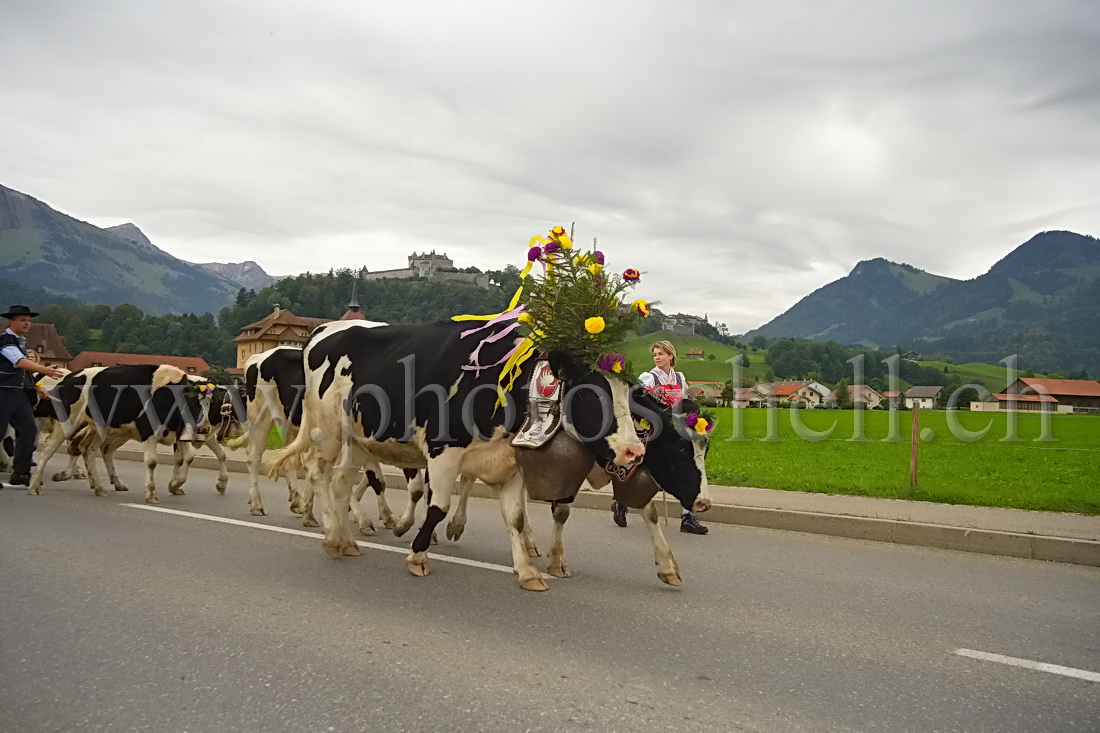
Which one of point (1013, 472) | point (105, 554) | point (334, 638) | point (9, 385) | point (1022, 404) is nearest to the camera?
point (334, 638)

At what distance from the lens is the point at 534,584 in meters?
6.15

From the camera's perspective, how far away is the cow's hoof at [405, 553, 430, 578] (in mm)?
6578

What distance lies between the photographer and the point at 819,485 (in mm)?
12367

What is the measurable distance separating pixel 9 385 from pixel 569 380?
27.0 feet

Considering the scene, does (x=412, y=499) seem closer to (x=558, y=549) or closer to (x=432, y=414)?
(x=432, y=414)

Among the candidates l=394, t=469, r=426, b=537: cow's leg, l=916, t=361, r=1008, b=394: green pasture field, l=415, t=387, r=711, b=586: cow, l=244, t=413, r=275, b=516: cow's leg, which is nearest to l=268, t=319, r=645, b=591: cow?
l=415, t=387, r=711, b=586: cow

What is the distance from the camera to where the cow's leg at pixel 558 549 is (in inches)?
267

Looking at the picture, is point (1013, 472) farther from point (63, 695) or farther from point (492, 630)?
point (63, 695)

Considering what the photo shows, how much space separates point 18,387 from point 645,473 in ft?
28.4

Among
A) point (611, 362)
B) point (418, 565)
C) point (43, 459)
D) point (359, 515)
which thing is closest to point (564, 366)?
point (611, 362)

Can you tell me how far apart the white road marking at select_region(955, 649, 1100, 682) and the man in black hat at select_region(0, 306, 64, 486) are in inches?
407

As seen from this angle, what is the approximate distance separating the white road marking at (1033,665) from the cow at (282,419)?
19.3ft

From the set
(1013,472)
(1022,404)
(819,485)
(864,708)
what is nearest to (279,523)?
(864,708)

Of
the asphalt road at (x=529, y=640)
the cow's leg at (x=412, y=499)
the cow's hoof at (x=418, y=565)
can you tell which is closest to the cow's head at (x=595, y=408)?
the asphalt road at (x=529, y=640)
